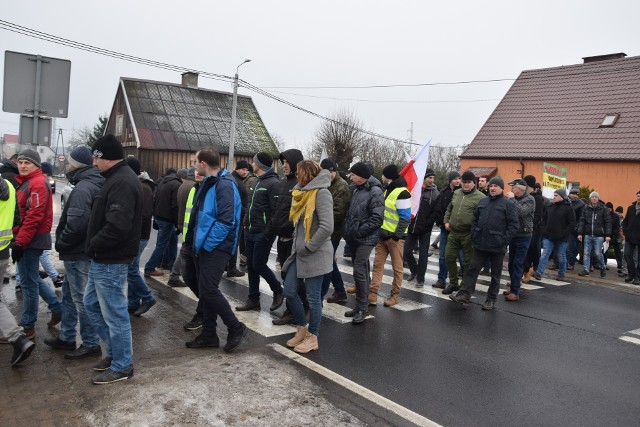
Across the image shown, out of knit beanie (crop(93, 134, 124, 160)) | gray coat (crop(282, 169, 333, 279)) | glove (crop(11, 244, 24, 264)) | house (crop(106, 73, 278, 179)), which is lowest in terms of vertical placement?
glove (crop(11, 244, 24, 264))

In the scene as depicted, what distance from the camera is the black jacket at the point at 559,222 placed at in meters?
10.4

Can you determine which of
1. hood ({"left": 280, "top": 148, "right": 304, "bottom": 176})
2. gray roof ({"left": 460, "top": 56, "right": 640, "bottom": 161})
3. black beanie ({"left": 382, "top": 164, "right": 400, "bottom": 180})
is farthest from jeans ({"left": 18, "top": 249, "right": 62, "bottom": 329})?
gray roof ({"left": 460, "top": 56, "right": 640, "bottom": 161})

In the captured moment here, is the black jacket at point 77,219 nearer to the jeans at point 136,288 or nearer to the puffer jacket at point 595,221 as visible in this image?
the jeans at point 136,288

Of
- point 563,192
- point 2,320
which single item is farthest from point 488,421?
point 563,192

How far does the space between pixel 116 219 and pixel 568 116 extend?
23.4 m

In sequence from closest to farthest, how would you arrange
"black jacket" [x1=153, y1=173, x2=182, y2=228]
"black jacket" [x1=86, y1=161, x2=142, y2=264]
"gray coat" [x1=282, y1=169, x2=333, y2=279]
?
"black jacket" [x1=86, y1=161, x2=142, y2=264] → "gray coat" [x1=282, y1=169, x2=333, y2=279] → "black jacket" [x1=153, y1=173, x2=182, y2=228]

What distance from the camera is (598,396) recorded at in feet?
15.4

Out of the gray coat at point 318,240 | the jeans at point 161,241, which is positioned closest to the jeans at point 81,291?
the gray coat at point 318,240

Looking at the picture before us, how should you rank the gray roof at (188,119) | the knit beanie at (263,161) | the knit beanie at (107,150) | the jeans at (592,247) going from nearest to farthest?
1. the knit beanie at (107,150)
2. the knit beanie at (263,161)
3. the jeans at (592,247)
4. the gray roof at (188,119)

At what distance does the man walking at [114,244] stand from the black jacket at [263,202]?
2.32 metres

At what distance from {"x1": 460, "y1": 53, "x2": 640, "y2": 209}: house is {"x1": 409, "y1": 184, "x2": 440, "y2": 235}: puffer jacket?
11545mm

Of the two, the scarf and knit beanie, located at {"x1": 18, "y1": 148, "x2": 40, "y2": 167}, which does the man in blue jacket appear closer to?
the scarf

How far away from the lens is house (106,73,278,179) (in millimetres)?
32500

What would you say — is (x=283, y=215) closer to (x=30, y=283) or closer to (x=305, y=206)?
(x=305, y=206)
